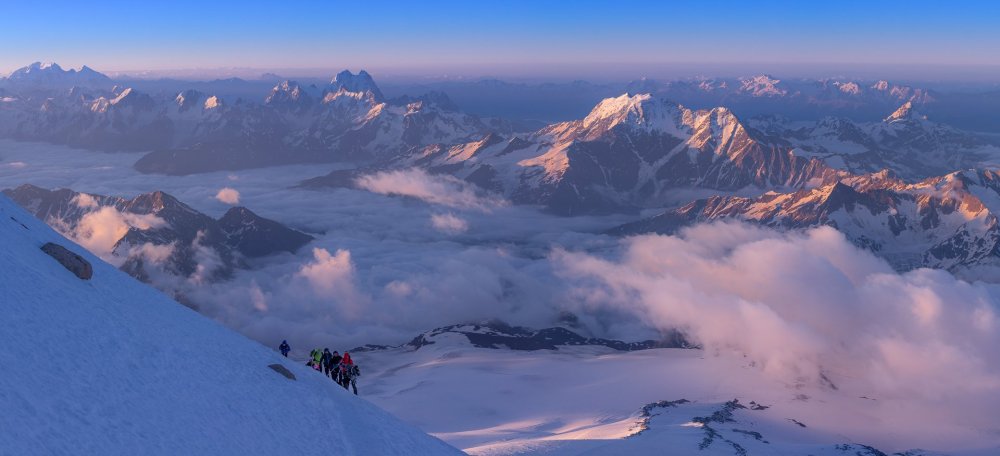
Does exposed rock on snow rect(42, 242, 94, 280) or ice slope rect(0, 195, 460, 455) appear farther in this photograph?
exposed rock on snow rect(42, 242, 94, 280)

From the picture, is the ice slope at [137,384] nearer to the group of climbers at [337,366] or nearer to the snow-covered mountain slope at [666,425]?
the group of climbers at [337,366]

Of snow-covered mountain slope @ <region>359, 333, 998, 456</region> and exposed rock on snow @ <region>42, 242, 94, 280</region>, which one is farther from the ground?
exposed rock on snow @ <region>42, 242, 94, 280</region>

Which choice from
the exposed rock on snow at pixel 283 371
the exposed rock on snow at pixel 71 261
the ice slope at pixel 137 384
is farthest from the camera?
the exposed rock on snow at pixel 283 371

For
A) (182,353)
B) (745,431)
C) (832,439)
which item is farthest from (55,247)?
(832,439)

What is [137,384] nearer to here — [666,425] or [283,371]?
[283,371]

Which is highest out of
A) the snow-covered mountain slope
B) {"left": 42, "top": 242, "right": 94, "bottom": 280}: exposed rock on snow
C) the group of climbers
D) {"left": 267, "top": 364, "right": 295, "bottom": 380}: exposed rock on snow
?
{"left": 42, "top": 242, "right": 94, "bottom": 280}: exposed rock on snow

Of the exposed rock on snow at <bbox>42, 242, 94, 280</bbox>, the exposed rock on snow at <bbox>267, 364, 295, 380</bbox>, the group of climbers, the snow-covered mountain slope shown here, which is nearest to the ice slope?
the exposed rock on snow at <bbox>42, 242, 94, 280</bbox>

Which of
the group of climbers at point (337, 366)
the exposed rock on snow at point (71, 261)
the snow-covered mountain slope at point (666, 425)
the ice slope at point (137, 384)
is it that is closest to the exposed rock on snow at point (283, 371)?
the ice slope at point (137, 384)

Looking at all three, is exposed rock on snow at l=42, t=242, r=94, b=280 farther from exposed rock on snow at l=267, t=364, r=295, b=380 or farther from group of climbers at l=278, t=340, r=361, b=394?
group of climbers at l=278, t=340, r=361, b=394

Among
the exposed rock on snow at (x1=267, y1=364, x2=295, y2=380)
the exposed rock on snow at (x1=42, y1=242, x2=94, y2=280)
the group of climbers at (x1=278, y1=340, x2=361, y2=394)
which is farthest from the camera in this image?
the group of climbers at (x1=278, y1=340, x2=361, y2=394)
